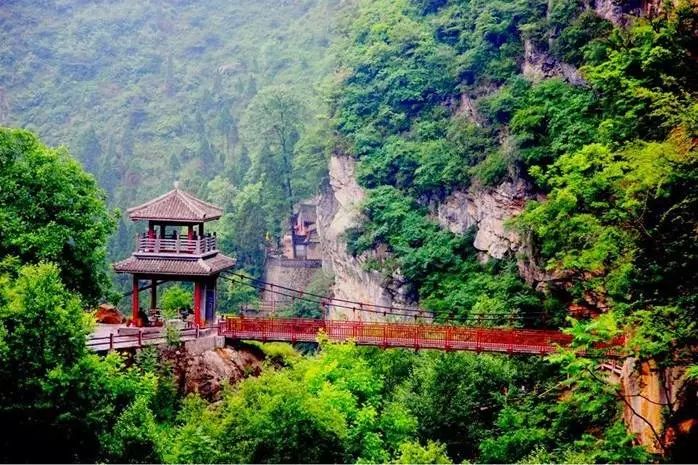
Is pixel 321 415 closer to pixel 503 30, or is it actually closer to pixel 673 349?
pixel 673 349

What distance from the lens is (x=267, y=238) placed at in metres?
50.6

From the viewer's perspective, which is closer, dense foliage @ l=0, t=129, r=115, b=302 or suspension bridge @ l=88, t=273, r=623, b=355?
dense foliage @ l=0, t=129, r=115, b=302

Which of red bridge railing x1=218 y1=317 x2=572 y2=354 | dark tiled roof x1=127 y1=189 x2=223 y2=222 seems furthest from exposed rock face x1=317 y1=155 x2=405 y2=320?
dark tiled roof x1=127 y1=189 x2=223 y2=222

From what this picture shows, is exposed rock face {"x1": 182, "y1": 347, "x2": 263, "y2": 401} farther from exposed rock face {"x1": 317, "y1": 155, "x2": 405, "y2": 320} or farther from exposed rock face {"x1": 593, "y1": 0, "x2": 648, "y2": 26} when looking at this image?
exposed rock face {"x1": 593, "y1": 0, "x2": 648, "y2": 26}

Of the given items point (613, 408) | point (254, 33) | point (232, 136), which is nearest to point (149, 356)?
point (613, 408)

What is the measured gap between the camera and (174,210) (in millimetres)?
21781

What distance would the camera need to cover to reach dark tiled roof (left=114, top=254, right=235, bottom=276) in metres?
21.2

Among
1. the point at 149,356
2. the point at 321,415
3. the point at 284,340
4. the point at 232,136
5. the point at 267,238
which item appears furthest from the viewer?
the point at 232,136

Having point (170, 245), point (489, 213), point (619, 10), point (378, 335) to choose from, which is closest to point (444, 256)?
point (489, 213)

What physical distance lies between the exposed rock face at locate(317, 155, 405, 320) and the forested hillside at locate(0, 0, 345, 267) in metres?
18.3

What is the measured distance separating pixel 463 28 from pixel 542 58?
7029 millimetres

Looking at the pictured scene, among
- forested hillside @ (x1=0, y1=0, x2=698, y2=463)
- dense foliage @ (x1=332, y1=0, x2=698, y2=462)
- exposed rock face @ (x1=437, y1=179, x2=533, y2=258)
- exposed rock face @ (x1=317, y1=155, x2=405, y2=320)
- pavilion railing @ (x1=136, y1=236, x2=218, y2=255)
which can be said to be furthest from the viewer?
exposed rock face @ (x1=317, y1=155, x2=405, y2=320)

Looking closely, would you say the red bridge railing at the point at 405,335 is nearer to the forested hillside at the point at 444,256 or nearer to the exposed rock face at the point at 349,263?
the forested hillside at the point at 444,256

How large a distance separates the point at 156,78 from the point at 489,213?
62.2m
